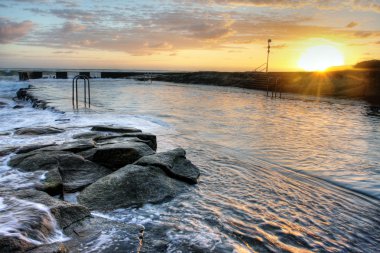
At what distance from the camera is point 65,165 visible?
19.7ft

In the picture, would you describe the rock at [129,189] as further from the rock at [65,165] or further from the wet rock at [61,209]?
the rock at [65,165]

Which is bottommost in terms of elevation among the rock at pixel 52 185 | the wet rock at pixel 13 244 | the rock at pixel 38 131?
the rock at pixel 38 131

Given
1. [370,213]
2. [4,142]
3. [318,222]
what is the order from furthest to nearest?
[4,142], [370,213], [318,222]

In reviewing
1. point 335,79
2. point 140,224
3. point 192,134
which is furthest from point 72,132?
point 335,79

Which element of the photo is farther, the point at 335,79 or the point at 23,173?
the point at 335,79

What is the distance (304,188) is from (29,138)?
7214 millimetres

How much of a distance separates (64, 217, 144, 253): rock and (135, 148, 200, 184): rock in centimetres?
182

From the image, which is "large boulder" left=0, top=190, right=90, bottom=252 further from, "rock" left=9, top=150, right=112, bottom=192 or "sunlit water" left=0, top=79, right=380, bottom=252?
"rock" left=9, top=150, right=112, bottom=192

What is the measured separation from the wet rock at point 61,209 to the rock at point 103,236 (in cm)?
8

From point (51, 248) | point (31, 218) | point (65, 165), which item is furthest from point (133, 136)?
point (51, 248)

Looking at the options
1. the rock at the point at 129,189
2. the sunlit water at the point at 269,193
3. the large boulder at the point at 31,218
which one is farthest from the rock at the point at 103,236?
the rock at the point at 129,189

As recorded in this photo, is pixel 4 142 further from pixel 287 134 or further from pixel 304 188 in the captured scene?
pixel 287 134

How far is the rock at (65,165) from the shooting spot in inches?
220

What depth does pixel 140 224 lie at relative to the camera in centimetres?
403
